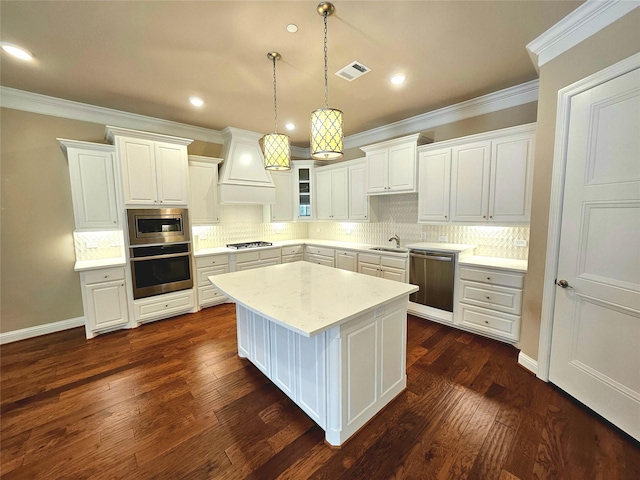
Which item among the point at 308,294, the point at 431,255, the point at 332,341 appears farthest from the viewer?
the point at 431,255

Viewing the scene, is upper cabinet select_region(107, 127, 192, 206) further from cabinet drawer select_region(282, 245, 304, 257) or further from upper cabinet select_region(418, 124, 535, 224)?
upper cabinet select_region(418, 124, 535, 224)

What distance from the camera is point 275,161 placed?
2.05 m

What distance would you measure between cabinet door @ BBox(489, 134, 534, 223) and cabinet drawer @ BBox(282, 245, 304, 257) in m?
3.20

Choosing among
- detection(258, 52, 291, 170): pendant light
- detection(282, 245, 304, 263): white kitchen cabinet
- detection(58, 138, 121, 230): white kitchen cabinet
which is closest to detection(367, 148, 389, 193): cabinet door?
detection(282, 245, 304, 263): white kitchen cabinet

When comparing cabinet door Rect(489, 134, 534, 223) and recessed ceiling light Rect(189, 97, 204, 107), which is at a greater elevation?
recessed ceiling light Rect(189, 97, 204, 107)

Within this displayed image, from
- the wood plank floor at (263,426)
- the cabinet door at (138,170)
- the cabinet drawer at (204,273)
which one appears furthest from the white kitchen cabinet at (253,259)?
the wood plank floor at (263,426)

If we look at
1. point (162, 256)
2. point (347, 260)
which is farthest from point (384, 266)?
point (162, 256)

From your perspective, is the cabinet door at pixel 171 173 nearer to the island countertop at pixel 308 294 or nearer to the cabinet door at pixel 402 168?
the island countertop at pixel 308 294

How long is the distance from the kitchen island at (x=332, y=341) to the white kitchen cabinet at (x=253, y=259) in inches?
76.6

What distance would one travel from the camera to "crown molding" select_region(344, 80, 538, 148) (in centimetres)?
288

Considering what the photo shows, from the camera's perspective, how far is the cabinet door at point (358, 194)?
4316 mm

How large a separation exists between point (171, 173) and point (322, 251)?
8.81 ft

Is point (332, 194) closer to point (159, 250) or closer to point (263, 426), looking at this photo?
point (159, 250)

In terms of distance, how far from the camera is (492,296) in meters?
2.83
